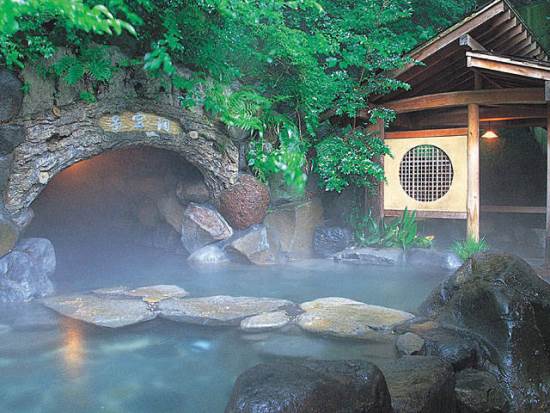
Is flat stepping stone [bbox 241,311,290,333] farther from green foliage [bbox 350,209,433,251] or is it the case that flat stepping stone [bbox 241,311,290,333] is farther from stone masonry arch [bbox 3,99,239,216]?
green foliage [bbox 350,209,433,251]

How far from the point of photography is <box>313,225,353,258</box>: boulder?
31.4 ft

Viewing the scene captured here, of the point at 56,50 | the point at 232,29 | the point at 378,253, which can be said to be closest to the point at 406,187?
the point at 378,253

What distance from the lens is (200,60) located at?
7.38m

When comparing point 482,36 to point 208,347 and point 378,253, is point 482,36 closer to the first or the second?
point 378,253

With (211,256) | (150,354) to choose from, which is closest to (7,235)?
(150,354)

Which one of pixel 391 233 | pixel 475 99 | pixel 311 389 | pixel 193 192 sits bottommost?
pixel 311 389

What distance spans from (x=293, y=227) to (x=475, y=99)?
4.26 metres

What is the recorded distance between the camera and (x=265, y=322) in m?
5.01

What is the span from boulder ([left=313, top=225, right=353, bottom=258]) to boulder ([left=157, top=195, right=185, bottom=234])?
2.93 m

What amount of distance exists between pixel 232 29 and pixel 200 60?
34.0 inches

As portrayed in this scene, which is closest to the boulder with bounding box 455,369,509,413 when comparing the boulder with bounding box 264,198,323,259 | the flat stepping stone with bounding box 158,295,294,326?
the flat stepping stone with bounding box 158,295,294,326

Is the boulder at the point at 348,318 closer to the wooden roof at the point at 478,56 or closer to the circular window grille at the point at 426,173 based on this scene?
the circular window grille at the point at 426,173

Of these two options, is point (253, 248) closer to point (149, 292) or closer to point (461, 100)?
point (149, 292)

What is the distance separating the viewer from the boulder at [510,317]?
12.0 ft
